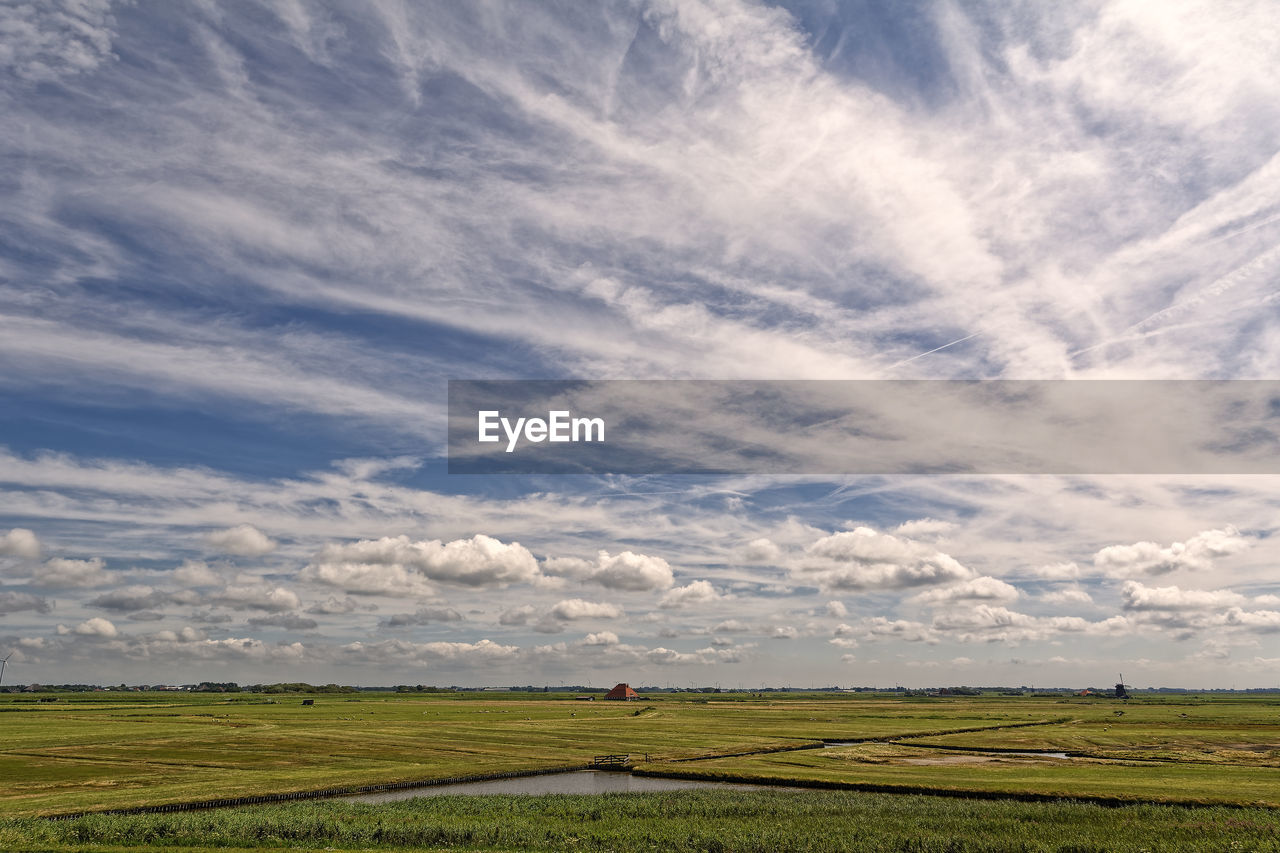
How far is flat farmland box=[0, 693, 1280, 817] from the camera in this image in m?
65.9

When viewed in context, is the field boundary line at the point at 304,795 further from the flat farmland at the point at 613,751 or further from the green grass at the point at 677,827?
the green grass at the point at 677,827

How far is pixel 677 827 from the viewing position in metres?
52.6

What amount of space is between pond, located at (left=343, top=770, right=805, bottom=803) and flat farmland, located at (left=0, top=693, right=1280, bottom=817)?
9.20ft

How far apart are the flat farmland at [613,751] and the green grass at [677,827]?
963cm

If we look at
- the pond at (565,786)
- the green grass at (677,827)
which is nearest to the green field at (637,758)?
the green grass at (677,827)

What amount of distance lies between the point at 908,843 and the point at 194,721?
144 metres

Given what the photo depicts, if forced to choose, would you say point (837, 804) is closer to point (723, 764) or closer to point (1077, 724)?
point (723, 764)

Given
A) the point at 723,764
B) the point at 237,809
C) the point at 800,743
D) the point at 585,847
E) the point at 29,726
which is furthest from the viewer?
the point at 29,726

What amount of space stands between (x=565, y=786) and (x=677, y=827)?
27.2m

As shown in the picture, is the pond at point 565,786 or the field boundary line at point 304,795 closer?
the field boundary line at point 304,795

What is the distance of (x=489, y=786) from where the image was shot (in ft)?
249

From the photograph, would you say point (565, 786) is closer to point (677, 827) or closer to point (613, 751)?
point (613, 751)

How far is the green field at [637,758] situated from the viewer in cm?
6169

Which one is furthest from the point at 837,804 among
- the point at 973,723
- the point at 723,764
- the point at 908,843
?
the point at 973,723
